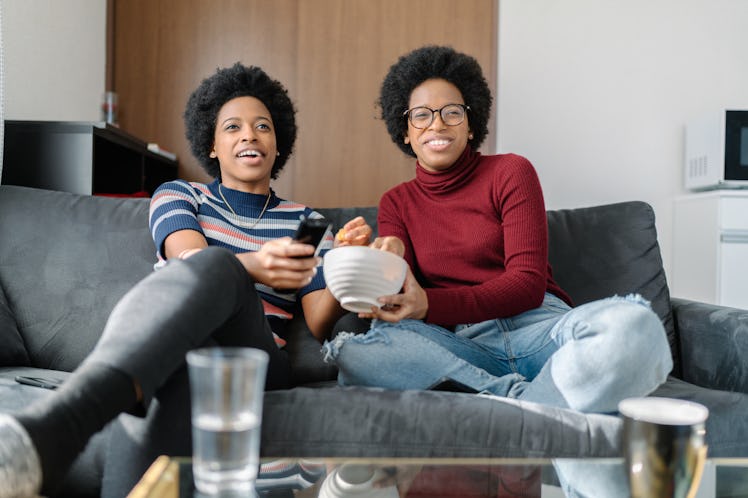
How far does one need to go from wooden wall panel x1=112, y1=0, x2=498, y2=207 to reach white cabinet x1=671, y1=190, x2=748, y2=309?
1012 millimetres

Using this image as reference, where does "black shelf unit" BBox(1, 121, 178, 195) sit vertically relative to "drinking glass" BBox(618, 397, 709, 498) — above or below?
above

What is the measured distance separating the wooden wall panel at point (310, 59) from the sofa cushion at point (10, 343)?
1795 mm

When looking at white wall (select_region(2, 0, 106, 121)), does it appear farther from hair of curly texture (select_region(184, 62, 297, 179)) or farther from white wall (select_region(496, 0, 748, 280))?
white wall (select_region(496, 0, 748, 280))

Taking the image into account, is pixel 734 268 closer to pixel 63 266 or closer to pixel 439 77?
pixel 439 77

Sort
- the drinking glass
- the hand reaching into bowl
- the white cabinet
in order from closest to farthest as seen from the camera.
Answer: the drinking glass
the hand reaching into bowl
the white cabinet

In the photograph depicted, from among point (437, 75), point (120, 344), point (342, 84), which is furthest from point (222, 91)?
point (342, 84)

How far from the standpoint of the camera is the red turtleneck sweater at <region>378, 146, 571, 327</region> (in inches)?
54.1

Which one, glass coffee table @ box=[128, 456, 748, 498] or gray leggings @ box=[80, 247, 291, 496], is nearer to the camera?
glass coffee table @ box=[128, 456, 748, 498]

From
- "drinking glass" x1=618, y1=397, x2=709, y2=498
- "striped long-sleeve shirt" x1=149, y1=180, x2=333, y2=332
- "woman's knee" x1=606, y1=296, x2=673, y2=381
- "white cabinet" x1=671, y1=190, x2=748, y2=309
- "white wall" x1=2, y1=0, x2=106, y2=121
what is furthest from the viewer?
"white cabinet" x1=671, y1=190, x2=748, y2=309

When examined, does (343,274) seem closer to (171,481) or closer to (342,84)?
(171,481)

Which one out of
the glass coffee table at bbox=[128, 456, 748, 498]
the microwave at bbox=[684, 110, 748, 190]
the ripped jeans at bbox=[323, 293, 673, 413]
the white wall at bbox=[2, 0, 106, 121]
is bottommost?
the glass coffee table at bbox=[128, 456, 748, 498]

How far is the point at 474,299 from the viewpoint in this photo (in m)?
1.37

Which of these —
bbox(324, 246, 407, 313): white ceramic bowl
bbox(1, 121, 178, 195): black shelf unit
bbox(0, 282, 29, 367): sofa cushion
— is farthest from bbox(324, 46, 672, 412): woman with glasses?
bbox(1, 121, 178, 195): black shelf unit

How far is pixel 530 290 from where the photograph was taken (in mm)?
1384
